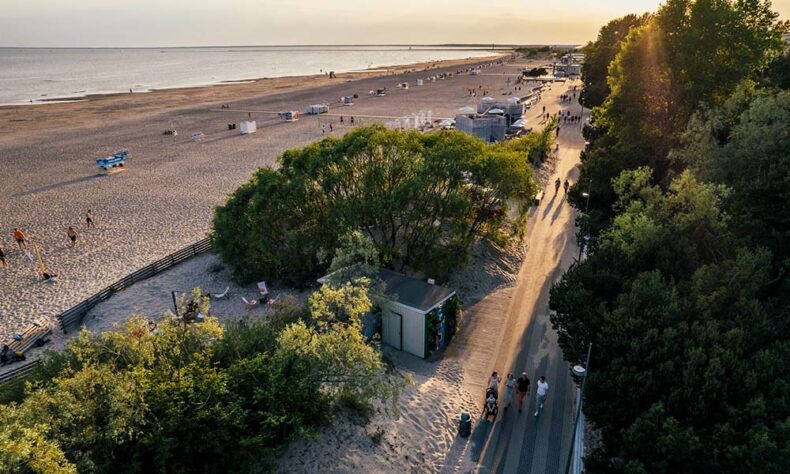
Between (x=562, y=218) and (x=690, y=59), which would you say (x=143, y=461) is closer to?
(x=562, y=218)

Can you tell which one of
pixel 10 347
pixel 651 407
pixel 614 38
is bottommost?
pixel 10 347

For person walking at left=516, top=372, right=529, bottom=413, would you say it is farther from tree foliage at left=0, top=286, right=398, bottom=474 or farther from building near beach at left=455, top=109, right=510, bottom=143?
building near beach at left=455, top=109, right=510, bottom=143

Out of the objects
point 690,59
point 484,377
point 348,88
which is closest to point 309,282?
point 484,377

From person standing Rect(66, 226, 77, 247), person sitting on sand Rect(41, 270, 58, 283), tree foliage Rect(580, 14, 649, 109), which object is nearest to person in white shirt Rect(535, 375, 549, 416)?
person sitting on sand Rect(41, 270, 58, 283)

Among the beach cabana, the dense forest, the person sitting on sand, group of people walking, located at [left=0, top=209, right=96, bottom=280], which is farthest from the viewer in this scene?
group of people walking, located at [left=0, top=209, right=96, bottom=280]

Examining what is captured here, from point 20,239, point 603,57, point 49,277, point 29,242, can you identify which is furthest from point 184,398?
point 603,57

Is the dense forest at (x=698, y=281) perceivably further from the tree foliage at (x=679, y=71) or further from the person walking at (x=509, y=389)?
the person walking at (x=509, y=389)

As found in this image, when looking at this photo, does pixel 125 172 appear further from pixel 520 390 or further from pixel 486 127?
pixel 520 390
